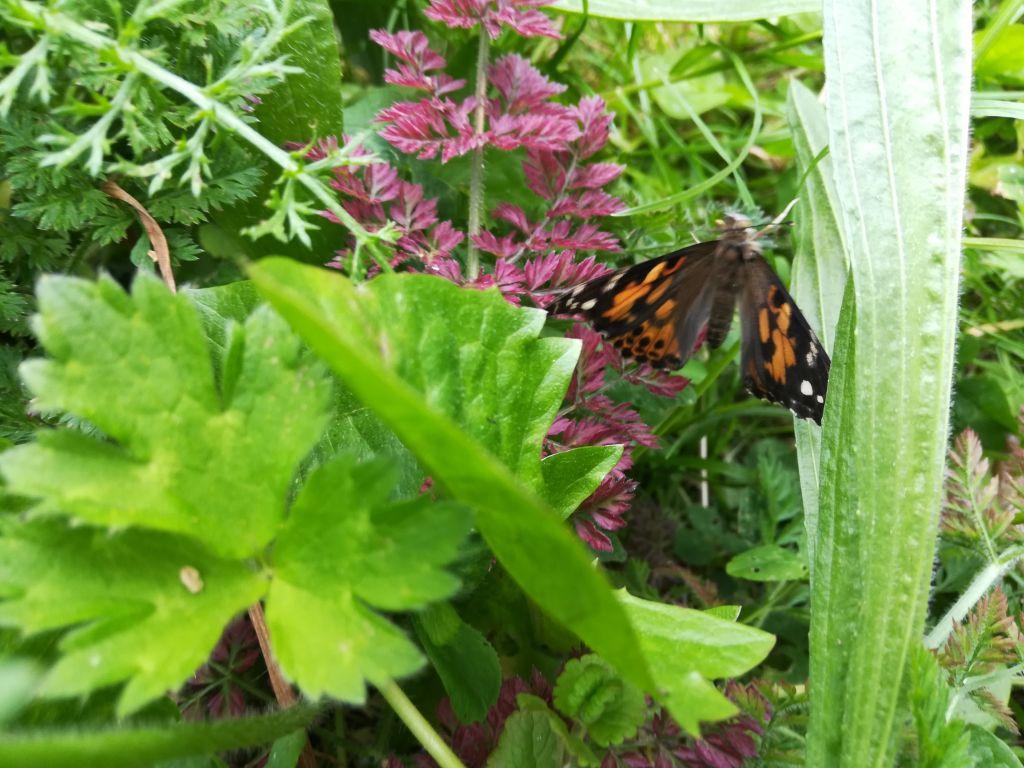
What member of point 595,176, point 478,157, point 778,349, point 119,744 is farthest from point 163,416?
point 778,349

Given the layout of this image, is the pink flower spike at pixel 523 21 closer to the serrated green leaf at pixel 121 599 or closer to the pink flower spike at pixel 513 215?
the pink flower spike at pixel 513 215

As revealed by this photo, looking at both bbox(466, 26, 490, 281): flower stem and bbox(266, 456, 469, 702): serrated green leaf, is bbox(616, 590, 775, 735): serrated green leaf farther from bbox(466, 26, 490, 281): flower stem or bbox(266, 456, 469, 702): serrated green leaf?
bbox(466, 26, 490, 281): flower stem

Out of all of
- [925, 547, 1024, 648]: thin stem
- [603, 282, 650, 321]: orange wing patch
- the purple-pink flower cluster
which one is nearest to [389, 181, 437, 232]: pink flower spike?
the purple-pink flower cluster

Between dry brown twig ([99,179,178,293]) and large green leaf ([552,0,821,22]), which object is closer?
dry brown twig ([99,179,178,293])

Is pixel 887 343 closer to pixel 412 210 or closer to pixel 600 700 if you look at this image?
pixel 600 700

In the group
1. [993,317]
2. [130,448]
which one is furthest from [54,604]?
[993,317]

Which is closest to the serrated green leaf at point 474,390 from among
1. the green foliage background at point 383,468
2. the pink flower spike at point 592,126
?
the green foliage background at point 383,468

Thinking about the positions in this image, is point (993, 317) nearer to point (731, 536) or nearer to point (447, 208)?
point (731, 536)
